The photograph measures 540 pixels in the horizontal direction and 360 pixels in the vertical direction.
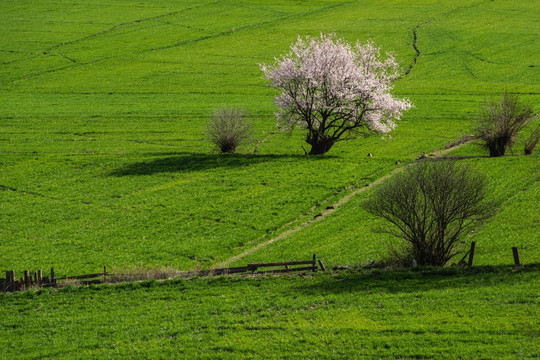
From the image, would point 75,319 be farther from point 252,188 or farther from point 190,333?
point 252,188

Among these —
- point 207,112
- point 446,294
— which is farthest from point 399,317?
point 207,112

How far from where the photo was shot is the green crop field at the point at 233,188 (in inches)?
1118

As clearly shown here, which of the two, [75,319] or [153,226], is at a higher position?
[153,226]

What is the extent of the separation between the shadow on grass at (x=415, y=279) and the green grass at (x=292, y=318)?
51mm

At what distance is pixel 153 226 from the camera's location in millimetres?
49438

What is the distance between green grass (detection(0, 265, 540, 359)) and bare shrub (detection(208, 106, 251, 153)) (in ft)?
118

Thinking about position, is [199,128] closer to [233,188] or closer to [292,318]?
[233,188]

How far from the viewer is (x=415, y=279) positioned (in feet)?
110

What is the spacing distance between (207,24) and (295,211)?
90.7 meters

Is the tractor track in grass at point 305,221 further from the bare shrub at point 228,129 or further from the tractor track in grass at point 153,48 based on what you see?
the tractor track in grass at point 153,48

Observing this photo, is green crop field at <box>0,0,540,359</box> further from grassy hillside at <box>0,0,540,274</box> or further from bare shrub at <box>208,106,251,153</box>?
bare shrub at <box>208,106,251,153</box>

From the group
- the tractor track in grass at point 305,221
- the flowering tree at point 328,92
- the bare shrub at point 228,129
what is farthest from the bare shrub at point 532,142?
the bare shrub at point 228,129

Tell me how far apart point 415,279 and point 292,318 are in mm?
7453

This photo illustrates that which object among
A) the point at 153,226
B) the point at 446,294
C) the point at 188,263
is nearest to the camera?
the point at 446,294
